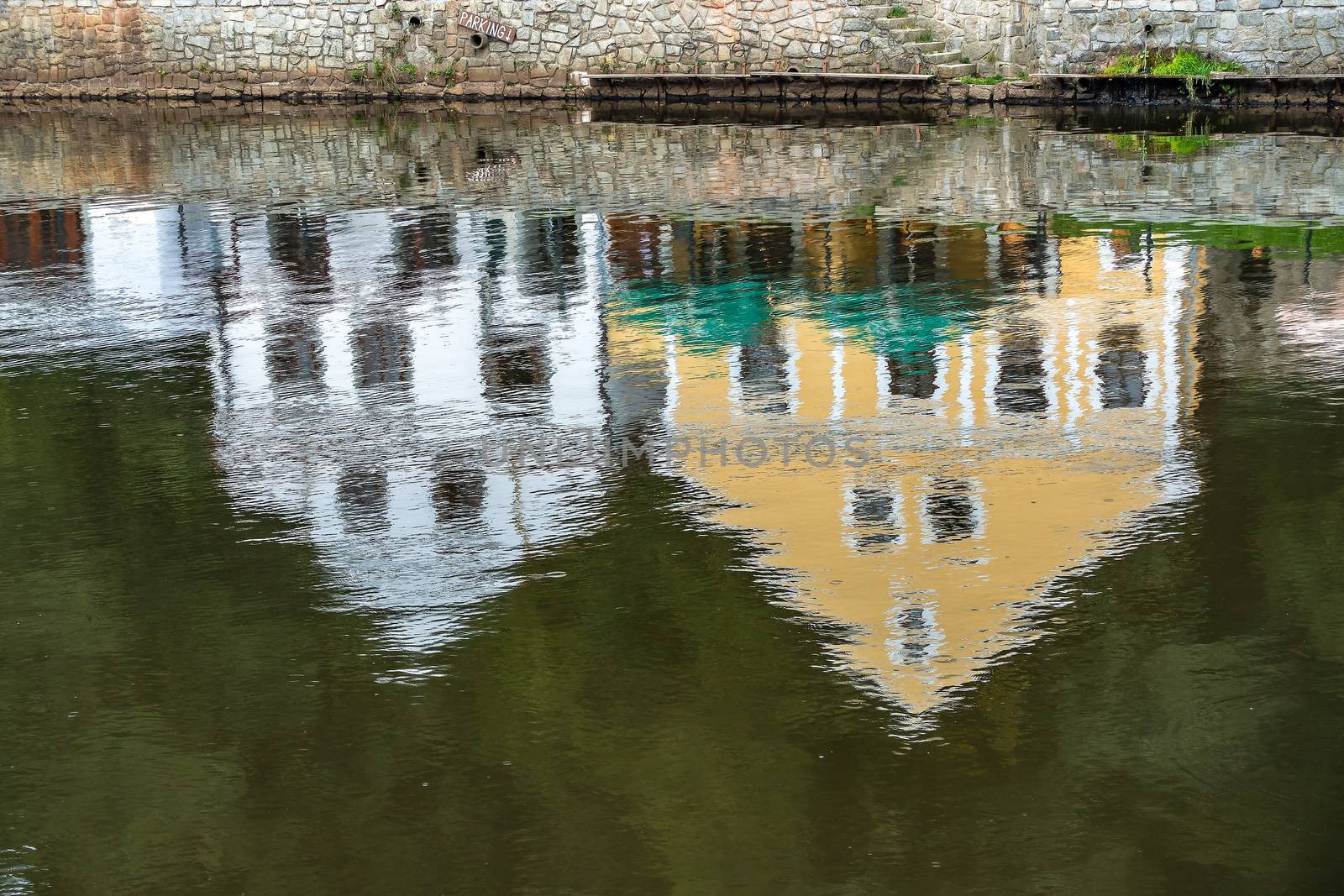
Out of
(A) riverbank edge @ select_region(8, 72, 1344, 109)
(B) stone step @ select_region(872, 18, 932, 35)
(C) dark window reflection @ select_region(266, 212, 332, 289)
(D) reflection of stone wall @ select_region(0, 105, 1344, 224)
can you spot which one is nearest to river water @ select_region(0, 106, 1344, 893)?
(C) dark window reflection @ select_region(266, 212, 332, 289)

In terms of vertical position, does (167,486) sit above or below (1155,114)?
below

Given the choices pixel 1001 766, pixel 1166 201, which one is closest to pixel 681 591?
pixel 1001 766

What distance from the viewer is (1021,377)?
1034 centimetres

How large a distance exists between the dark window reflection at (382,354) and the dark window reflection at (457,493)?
6.64ft

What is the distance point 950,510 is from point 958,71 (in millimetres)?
25169

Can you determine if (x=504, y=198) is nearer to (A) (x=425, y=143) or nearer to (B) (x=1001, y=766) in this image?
(A) (x=425, y=143)

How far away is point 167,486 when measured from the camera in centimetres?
880

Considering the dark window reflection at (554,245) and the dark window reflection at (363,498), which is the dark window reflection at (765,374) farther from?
the dark window reflection at (554,245)

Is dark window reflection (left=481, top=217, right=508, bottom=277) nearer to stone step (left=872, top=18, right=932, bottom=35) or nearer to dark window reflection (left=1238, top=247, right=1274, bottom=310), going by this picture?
dark window reflection (left=1238, top=247, right=1274, bottom=310)

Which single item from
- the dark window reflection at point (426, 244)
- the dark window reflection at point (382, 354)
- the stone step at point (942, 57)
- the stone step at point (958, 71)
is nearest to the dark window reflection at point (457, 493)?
the dark window reflection at point (382, 354)

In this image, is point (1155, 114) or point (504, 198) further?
point (1155, 114)

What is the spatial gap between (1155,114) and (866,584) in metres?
23.4

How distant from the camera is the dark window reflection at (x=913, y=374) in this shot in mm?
10102

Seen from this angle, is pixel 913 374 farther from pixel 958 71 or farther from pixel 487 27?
pixel 487 27
